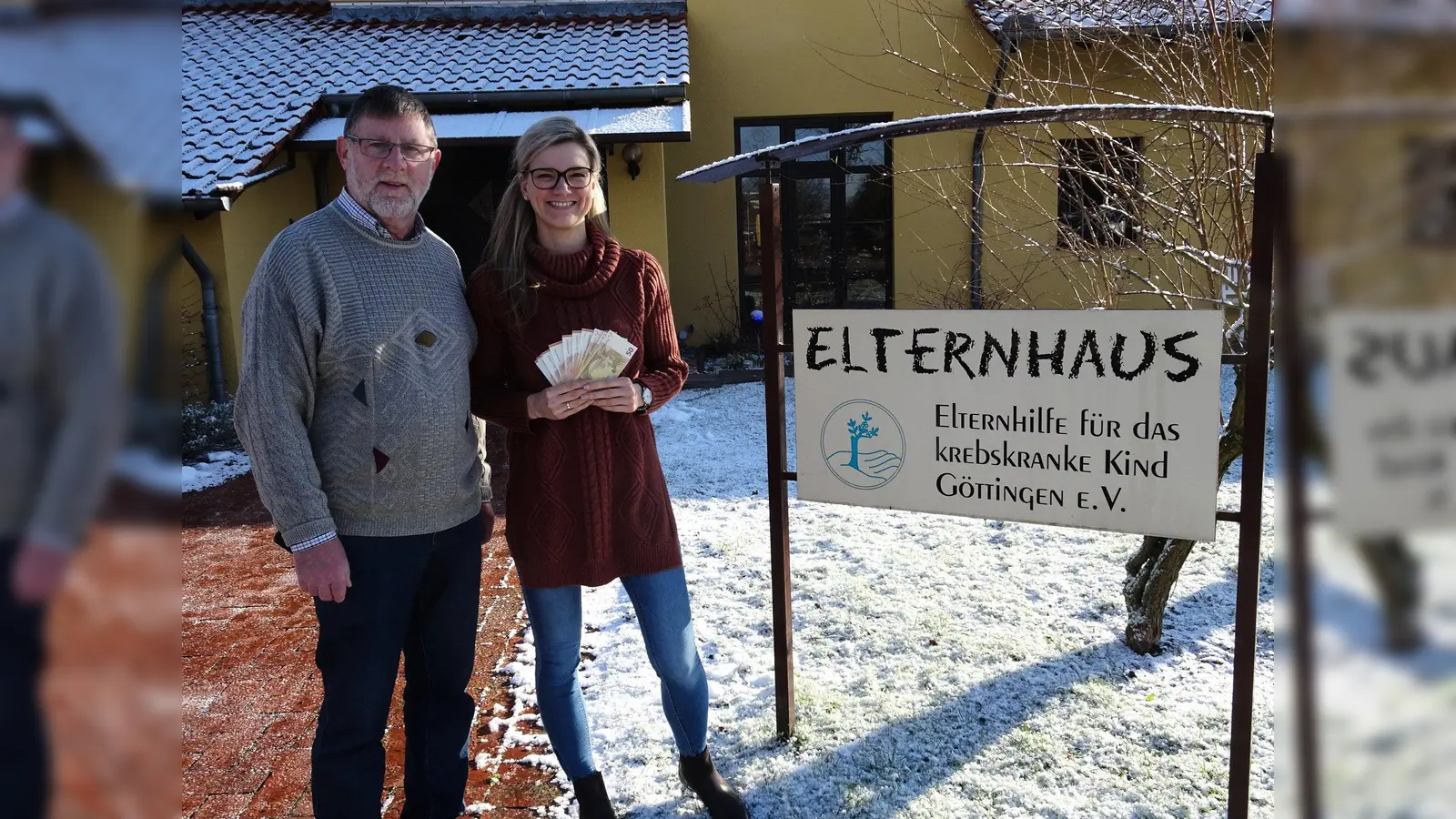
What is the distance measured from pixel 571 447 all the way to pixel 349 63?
986 cm

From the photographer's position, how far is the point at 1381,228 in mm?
410

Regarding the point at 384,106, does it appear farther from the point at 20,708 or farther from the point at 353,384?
the point at 20,708

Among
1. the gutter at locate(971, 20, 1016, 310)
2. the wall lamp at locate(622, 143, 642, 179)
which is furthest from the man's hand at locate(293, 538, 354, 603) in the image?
the wall lamp at locate(622, 143, 642, 179)

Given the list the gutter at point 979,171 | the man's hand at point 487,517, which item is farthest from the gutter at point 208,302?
the gutter at point 979,171

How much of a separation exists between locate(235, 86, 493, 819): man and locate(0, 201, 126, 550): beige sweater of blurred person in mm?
1947

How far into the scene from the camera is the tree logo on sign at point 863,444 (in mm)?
2938

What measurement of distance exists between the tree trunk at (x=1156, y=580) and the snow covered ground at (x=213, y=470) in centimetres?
610

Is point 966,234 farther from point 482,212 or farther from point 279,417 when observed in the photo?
point 279,417

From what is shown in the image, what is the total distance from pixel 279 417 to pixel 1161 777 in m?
2.80

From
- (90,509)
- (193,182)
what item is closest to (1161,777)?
(90,509)

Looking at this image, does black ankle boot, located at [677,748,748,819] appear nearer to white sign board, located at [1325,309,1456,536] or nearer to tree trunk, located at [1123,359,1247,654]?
tree trunk, located at [1123,359,1247,654]

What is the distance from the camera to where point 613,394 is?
2408mm

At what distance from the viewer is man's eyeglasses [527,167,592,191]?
7.92 ft

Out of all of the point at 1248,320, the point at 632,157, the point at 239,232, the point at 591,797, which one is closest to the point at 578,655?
the point at 591,797
